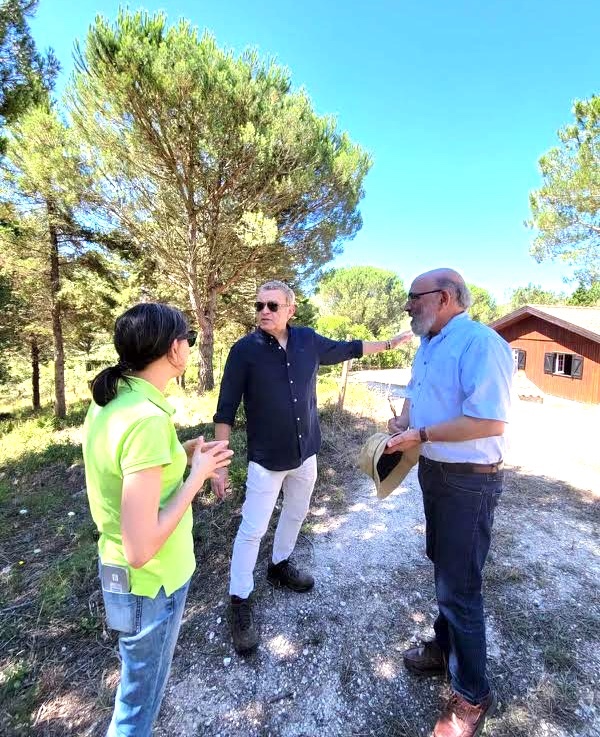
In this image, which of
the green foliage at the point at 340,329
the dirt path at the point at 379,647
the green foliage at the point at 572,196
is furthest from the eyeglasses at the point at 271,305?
the green foliage at the point at 340,329

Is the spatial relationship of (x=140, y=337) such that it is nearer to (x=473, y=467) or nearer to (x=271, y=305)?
(x=271, y=305)

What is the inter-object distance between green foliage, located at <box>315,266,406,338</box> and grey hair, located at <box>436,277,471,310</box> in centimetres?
3048

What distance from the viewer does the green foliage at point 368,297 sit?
33.0 metres

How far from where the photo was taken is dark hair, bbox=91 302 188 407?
42.1 inches

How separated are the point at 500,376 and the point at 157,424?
124 cm

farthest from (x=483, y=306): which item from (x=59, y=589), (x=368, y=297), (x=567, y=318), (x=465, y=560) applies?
(x=59, y=589)

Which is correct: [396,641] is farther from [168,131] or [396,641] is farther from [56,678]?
[168,131]

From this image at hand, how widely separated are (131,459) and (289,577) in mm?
1904

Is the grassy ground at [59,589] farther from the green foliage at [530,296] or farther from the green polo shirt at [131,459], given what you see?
the green foliage at [530,296]

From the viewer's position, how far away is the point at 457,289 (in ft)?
5.16

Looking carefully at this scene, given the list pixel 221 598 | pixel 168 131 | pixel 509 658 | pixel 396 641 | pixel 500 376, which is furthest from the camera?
pixel 168 131

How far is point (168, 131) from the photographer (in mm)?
7301

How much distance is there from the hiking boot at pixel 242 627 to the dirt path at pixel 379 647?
68 millimetres

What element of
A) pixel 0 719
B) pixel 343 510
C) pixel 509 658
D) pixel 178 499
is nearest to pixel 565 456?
pixel 343 510
